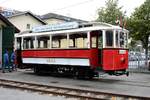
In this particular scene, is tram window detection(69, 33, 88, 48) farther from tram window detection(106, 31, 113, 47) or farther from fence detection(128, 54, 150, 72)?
fence detection(128, 54, 150, 72)

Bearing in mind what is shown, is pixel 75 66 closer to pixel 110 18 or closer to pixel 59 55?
pixel 59 55

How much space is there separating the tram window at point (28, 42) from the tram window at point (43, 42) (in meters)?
0.61

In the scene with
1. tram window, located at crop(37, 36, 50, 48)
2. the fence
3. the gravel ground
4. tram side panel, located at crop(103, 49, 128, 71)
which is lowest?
the gravel ground

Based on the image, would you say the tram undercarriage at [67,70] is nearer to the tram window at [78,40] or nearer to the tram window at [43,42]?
the tram window at [78,40]

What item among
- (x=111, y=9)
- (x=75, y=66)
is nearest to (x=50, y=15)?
(x=111, y=9)

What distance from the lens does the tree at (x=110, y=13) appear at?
3775 centimetres

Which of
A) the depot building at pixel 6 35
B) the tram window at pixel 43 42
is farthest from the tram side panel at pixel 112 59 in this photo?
the depot building at pixel 6 35

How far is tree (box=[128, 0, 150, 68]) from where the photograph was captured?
28750mm

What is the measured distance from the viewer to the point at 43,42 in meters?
22.0

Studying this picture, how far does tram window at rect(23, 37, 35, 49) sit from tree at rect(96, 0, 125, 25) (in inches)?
608

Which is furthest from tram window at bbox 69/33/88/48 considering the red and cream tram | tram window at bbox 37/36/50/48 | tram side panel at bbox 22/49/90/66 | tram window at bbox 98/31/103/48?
tram window at bbox 37/36/50/48

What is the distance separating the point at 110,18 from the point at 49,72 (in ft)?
54.4

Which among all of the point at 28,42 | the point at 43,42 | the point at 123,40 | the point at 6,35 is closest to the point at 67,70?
the point at 43,42

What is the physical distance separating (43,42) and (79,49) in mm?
3460
